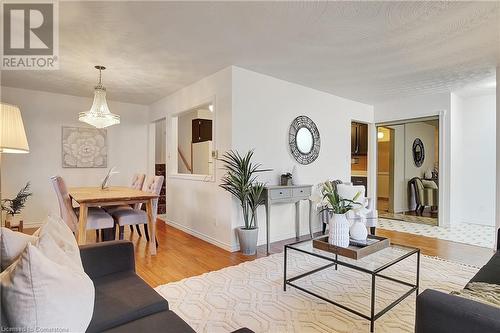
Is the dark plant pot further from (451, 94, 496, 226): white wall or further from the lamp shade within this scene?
(451, 94, 496, 226): white wall

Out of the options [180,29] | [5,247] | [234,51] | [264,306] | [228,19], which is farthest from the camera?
[234,51]

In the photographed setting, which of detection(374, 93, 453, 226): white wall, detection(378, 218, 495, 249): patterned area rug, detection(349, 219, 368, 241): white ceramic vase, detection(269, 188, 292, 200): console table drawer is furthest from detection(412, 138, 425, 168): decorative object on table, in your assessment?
detection(349, 219, 368, 241): white ceramic vase

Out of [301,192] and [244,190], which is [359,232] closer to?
[244,190]

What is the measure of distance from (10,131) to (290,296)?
8.33ft

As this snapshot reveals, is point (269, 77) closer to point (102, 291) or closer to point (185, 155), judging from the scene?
point (102, 291)

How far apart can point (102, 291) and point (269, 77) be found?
11.1 feet

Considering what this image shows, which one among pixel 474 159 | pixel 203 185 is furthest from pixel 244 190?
pixel 474 159

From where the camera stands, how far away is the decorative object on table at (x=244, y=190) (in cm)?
343

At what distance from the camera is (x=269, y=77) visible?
158 inches

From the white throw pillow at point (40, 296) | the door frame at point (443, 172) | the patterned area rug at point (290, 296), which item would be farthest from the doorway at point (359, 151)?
the white throw pillow at point (40, 296)

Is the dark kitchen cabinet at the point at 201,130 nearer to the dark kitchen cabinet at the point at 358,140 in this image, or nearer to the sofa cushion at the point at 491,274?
the dark kitchen cabinet at the point at 358,140

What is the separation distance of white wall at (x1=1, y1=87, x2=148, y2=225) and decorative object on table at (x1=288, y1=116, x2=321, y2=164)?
3.73 m

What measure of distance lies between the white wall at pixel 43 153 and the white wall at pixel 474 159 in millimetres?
6658

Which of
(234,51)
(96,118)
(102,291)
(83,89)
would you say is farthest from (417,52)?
(83,89)
